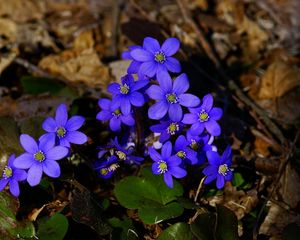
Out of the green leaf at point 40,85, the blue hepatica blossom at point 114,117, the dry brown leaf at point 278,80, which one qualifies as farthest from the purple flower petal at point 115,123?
the dry brown leaf at point 278,80

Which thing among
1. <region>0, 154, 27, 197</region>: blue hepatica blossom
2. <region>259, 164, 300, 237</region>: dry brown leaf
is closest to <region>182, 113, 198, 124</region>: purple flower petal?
<region>259, 164, 300, 237</region>: dry brown leaf

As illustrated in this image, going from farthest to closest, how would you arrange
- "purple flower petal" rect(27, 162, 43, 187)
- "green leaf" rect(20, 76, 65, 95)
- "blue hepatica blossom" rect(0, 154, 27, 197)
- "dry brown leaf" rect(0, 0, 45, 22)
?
"dry brown leaf" rect(0, 0, 45, 22) < "green leaf" rect(20, 76, 65, 95) < "blue hepatica blossom" rect(0, 154, 27, 197) < "purple flower petal" rect(27, 162, 43, 187)

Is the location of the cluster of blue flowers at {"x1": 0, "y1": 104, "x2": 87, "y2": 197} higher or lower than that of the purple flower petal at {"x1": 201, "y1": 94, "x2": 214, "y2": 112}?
lower

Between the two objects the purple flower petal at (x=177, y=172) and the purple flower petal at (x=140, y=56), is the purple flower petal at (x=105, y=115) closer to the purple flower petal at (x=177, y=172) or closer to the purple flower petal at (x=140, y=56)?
the purple flower petal at (x=140, y=56)

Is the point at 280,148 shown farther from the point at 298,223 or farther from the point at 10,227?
the point at 10,227

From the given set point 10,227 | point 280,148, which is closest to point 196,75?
point 280,148

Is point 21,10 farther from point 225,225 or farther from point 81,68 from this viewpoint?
point 225,225

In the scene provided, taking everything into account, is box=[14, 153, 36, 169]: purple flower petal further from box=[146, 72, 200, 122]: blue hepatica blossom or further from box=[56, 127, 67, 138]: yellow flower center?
box=[146, 72, 200, 122]: blue hepatica blossom
